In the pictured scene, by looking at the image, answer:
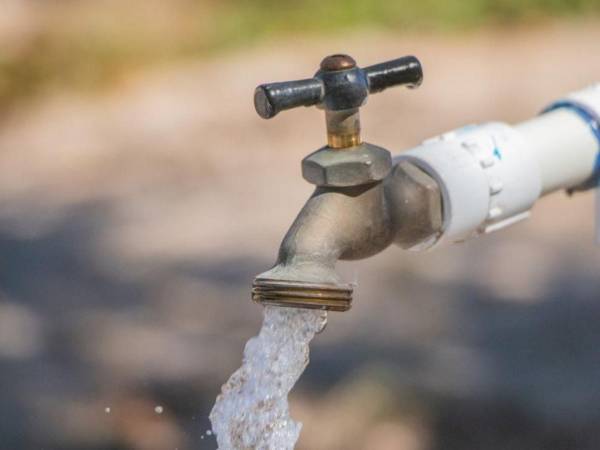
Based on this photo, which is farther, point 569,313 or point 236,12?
point 236,12

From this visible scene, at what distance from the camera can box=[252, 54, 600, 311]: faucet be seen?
2.50 feet

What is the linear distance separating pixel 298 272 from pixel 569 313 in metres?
1.57

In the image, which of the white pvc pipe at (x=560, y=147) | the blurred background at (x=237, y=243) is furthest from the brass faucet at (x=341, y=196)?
the blurred background at (x=237, y=243)

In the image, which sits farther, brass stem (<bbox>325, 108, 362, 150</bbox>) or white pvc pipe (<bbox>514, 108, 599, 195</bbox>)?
white pvc pipe (<bbox>514, 108, 599, 195</bbox>)

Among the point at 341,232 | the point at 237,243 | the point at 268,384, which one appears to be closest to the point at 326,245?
the point at 341,232

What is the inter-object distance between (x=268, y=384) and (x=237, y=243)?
1.73 metres

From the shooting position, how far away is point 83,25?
371 cm

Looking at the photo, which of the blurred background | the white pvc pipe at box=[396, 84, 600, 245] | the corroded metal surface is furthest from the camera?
the blurred background

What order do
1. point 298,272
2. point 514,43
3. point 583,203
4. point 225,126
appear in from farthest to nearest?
point 514,43
point 225,126
point 583,203
point 298,272

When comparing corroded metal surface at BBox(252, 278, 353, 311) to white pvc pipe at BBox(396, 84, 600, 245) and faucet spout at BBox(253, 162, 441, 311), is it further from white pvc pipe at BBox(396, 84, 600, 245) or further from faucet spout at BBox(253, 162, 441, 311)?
white pvc pipe at BBox(396, 84, 600, 245)

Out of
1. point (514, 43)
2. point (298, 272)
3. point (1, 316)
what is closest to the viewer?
point (298, 272)

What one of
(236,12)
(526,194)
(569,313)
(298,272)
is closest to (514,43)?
(236,12)

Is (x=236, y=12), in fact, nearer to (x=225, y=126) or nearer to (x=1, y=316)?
(x=225, y=126)

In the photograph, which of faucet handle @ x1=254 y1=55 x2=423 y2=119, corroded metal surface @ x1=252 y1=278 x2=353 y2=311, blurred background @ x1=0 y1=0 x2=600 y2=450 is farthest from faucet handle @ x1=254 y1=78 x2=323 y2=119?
blurred background @ x1=0 y1=0 x2=600 y2=450
